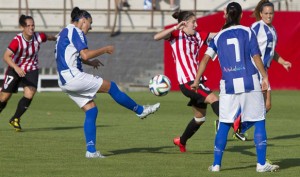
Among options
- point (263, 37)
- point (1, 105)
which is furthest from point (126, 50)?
point (263, 37)

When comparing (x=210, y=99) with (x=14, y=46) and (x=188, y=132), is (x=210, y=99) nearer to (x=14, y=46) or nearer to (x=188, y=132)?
(x=188, y=132)

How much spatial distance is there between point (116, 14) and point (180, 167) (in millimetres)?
25516

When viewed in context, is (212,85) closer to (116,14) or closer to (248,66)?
(116,14)

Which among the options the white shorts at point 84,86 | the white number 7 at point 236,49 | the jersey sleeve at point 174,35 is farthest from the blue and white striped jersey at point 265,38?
the white number 7 at point 236,49

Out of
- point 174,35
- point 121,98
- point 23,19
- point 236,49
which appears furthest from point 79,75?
point 23,19

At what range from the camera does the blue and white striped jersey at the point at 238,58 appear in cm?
1026

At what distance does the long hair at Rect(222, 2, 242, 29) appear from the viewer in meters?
10.4

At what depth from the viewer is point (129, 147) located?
13508 mm

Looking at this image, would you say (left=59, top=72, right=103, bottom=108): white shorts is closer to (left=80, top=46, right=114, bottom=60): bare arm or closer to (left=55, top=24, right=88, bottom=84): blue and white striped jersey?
(left=55, top=24, right=88, bottom=84): blue and white striped jersey

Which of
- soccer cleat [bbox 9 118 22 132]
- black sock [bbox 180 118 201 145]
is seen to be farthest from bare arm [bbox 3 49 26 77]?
black sock [bbox 180 118 201 145]

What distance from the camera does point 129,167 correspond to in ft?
35.9

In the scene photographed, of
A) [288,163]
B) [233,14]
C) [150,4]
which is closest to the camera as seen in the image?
[233,14]

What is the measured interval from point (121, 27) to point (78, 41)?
24.8m

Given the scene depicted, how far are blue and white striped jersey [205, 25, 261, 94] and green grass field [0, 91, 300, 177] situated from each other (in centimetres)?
100
